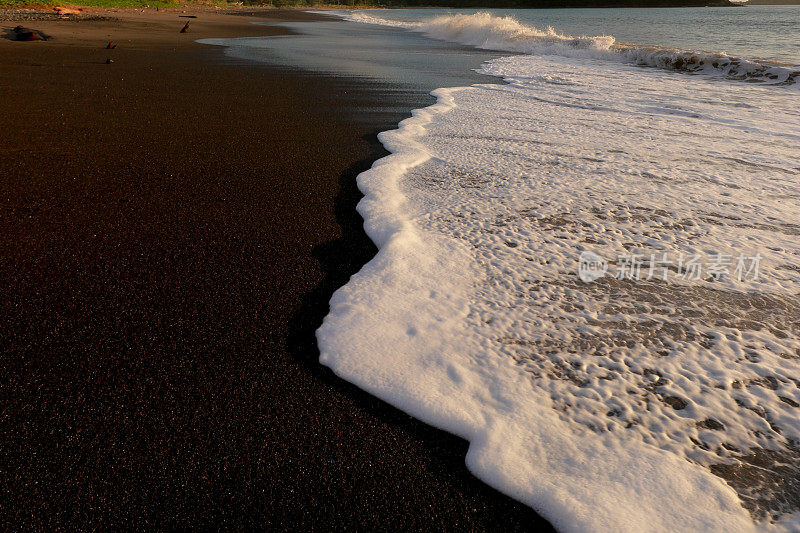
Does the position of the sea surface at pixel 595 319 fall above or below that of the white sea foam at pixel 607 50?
below

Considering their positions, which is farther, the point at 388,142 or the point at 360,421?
the point at 388,142

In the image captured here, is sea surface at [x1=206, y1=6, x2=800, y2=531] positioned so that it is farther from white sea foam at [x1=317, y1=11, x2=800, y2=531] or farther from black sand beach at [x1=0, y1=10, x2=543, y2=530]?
black sand beach at [x1=0, y1=10, x2=543, y2=530]

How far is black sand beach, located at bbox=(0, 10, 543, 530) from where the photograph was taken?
140 cm

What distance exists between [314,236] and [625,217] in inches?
92.7

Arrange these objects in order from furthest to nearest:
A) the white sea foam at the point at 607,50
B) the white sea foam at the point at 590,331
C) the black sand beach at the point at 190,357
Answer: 1. the white sea foam at the point at 607,50
2. the white sea foam at the point at 590,331
3. the black sand beach at the point at 190,357

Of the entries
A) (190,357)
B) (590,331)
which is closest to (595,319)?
(590,331)

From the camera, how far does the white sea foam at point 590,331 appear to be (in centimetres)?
154

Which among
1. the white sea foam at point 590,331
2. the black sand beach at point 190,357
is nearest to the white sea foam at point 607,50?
the white sea foam at point 590,331

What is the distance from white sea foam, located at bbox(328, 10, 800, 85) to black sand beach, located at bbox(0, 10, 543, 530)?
521 inches

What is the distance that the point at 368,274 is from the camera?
268 centimetres

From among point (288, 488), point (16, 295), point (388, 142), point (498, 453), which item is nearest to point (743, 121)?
point (388, 142)

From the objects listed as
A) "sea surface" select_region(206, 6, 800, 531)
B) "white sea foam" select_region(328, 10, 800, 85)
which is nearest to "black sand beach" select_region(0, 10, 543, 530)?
"sea surface" select_region(206, 6, 800, 531)

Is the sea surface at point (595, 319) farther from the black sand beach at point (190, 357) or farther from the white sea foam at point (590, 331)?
the black sand beach at point (190, 357)

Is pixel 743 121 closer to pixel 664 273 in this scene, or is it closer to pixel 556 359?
pixel 664 273
